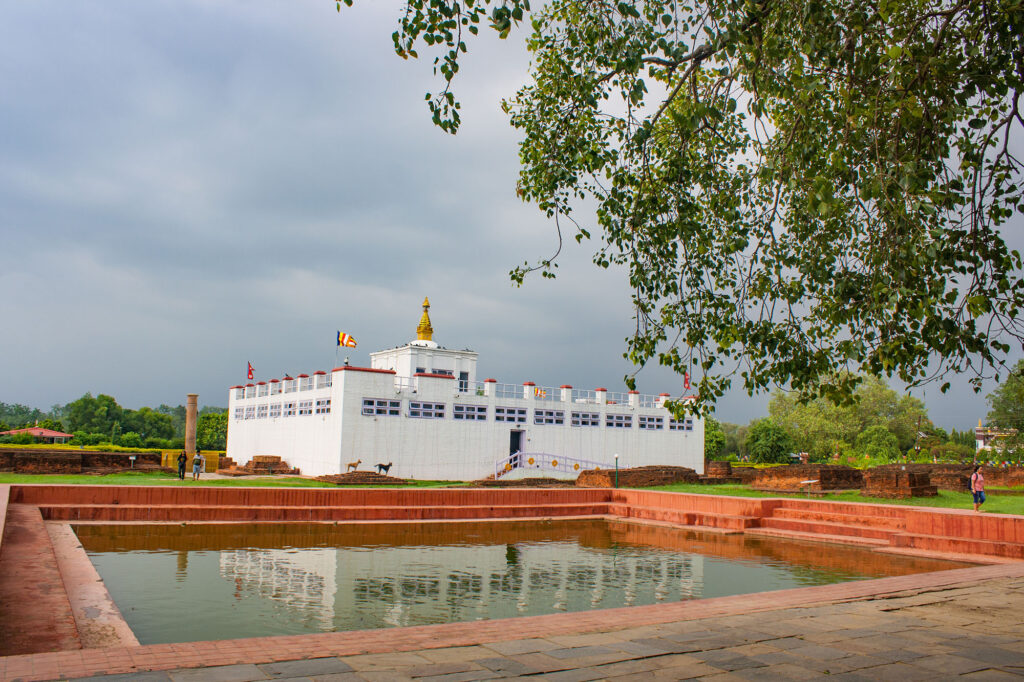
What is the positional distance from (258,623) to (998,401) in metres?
46.3

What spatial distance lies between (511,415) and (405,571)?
23688mm

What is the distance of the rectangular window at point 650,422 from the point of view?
3847 centimetres

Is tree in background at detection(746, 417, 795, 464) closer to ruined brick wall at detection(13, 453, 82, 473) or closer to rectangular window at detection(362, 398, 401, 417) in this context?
rectangular window at detection(362, 398, 401, 417)

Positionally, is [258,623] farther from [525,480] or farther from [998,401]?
[998,401]

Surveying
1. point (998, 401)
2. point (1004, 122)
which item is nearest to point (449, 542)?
point (1004, 122)

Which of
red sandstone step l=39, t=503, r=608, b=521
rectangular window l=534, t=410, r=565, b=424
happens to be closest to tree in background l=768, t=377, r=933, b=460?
rectangular window l=534, t=410, r=565, b=424

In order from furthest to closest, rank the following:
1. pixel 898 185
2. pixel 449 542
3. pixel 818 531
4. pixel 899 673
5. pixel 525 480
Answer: pixel 525 480 < pixel 818 531 < pixel 449 542 < pixel 898 185 < pixel 899 673

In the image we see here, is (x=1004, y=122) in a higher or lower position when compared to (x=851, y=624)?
higher

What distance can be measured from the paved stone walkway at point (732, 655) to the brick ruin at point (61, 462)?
24.5m

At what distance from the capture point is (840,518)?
16625mm

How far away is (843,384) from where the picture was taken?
6875 mm

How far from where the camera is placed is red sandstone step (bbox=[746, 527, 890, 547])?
1467cm

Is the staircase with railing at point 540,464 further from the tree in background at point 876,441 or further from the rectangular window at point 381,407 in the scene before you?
the tree in background at point 876,441

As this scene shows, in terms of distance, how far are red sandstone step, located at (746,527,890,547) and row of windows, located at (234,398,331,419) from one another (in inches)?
746
